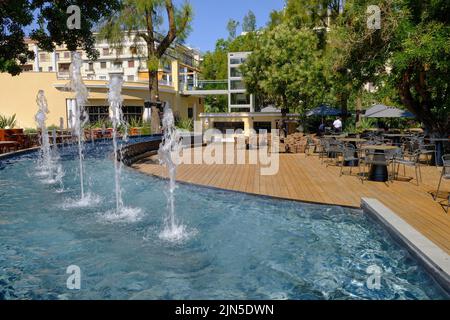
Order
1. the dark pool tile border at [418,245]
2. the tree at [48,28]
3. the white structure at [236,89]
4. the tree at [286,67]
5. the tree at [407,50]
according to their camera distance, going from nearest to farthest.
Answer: the dark pool tile border at [418,245], the tree at [407,50], the tree at [48,28], the tree at [286,67], the white structure at [236,89]

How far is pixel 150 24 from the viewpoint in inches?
907

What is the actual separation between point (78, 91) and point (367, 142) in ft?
32.5

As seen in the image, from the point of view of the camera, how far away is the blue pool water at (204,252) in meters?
4.42

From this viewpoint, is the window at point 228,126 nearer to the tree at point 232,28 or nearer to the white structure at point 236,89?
the white structure at point 236,89

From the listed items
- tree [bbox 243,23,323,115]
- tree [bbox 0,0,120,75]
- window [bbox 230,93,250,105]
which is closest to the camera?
tree [bbox 0,0,120,75]

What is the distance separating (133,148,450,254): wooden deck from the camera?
637cm

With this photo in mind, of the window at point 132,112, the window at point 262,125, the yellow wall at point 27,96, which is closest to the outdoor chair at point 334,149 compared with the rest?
the window at point 262,125

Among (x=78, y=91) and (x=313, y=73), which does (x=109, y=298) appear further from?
(x=313, y=73)

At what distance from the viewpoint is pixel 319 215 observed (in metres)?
7.13

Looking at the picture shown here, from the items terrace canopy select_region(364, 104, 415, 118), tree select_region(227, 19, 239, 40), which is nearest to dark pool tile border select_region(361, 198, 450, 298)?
terrace canopy select_region(364, 104, 415, 118)

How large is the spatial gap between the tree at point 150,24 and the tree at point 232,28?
143ft

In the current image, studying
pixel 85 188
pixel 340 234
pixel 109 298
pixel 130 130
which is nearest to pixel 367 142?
pixel 340 234

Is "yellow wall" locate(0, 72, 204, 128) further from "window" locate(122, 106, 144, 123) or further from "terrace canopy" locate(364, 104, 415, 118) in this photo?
"terrace canopy" locate(364, 104, 415, 118)

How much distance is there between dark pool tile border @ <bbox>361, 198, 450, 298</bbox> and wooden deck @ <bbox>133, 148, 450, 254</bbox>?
28 cm
